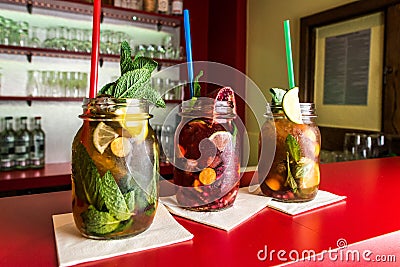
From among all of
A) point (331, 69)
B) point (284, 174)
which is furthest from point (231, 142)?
point (331, 69)

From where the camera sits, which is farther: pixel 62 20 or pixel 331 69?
pixel 62 20

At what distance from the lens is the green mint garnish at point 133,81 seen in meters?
0.51

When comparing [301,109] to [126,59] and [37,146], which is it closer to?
[126,59]

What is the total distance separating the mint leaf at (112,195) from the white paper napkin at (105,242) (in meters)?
0.05

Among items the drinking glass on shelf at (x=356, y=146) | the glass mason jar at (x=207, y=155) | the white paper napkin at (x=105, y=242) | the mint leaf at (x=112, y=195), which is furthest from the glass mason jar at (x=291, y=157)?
the drinking glass on shelf at (x=356, y=146)

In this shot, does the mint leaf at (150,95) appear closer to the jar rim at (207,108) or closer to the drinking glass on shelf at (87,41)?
the jar rim at (207,108)

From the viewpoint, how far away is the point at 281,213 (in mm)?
637

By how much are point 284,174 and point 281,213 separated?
0.29 ft

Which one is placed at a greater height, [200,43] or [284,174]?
[200,43]

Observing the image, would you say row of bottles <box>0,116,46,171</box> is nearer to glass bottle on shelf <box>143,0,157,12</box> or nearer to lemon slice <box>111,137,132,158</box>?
glass bottle on shelf <box>143,0,157,12</box>

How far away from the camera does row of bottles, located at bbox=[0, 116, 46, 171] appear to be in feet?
7.77

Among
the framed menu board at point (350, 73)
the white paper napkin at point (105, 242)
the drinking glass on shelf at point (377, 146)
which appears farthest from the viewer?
the framed menu board at point (350, 73)

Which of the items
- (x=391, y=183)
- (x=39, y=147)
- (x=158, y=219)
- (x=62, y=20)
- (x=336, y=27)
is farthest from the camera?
(x=62, y=20)

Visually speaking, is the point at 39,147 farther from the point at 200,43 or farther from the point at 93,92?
the point at 93,92
